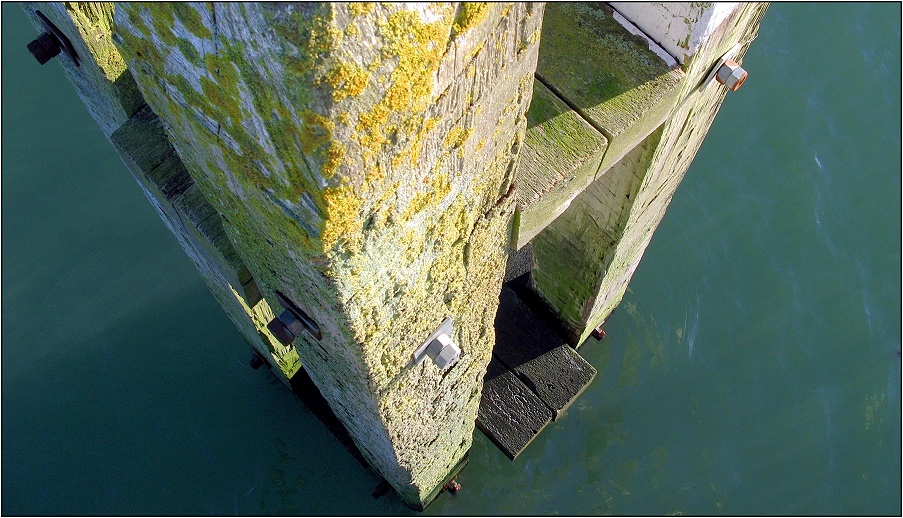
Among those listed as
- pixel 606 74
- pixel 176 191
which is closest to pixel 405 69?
pixel 606 74

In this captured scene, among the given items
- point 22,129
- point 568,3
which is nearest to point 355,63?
point 568,3

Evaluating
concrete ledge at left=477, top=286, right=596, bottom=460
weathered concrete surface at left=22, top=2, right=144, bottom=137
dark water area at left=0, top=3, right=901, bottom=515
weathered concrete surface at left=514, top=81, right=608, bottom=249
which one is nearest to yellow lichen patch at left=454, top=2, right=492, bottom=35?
weathered concrete surface at left=514, top=81, right=608, bottom=249

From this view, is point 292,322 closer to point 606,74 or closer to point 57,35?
point 606,74

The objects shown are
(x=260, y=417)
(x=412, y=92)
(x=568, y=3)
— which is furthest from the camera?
(x=260, y=417)

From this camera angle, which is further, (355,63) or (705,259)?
(705,259)

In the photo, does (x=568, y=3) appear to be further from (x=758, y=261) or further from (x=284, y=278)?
(x=758, y=261)

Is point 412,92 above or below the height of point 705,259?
above

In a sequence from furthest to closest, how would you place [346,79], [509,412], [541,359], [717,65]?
[541,359]
[509,412]
[717,65]
[346,79]

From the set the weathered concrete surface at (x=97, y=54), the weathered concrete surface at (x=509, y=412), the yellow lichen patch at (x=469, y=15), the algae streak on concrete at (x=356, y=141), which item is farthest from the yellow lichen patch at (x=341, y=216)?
the weathered concrete surface at (x=509, y=412)
